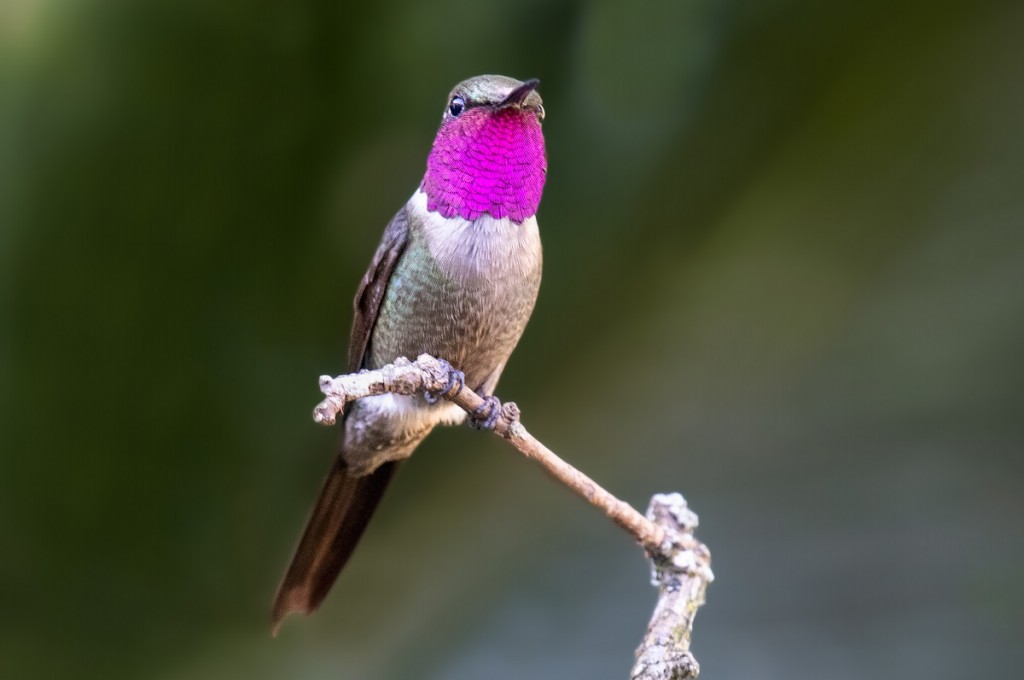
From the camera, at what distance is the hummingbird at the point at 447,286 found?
1.18 m

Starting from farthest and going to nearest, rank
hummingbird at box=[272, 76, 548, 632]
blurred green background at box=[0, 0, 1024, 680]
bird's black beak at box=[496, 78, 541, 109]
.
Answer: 1. blurred green background at box=[0, 0, 1024, 680]
2. hummingbird at box=[272, 76, 548, 632]
3. bird's black beak at box=[496, 78, 541, 109]

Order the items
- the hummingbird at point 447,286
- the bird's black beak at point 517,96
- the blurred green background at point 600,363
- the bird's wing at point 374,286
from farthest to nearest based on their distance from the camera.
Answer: the blurred green background at point 600,363, the bird's wing at point 374,286, the hummingbird at point 447,286, the bird's black beak at point 517,96

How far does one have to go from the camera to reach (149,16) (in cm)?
158

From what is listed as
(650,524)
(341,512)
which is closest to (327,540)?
(341,512)

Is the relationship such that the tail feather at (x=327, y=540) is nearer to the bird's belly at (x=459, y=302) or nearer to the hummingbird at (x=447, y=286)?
the hummingbird at (x=447, y=286)

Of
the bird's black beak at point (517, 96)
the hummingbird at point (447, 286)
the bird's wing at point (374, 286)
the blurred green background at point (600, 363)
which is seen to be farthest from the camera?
the blurred green background at point (600, 363)

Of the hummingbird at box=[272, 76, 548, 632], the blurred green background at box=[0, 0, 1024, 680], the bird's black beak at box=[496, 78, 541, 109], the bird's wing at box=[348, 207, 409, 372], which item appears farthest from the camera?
the blurred green background at box=[0, 0, 1024, 680]

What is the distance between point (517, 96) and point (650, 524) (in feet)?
1.80

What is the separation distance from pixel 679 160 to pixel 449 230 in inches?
31.5

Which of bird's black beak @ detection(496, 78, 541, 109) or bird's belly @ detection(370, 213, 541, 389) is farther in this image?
bird's belly @ detection(370, 213, 541, 389)

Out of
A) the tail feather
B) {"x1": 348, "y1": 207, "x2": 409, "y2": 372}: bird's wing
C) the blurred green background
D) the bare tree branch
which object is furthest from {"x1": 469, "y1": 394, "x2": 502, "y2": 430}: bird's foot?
the blurred green background

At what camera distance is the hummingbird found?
1.18 m

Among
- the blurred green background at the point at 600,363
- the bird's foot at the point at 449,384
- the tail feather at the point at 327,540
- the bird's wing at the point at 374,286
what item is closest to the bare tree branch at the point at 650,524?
the bird's foot at the point at 449,384

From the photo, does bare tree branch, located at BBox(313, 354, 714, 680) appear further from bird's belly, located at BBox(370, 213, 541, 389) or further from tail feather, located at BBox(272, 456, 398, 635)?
tail feather, located at BBox(272, 456, 398, 635)
